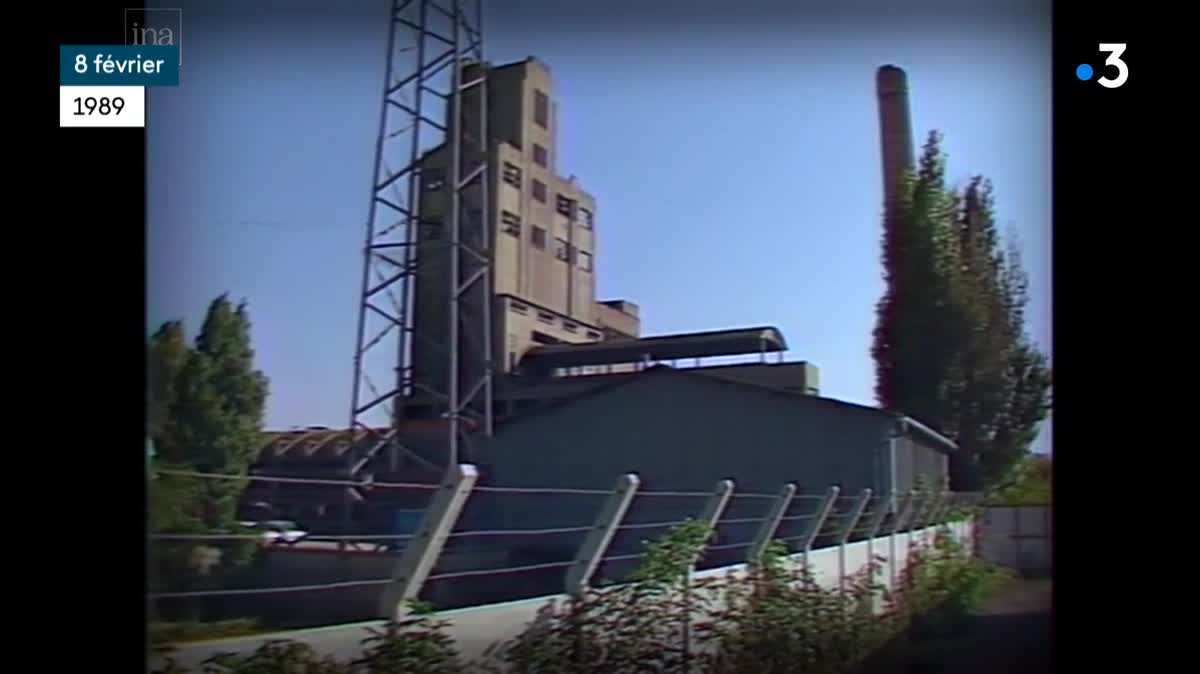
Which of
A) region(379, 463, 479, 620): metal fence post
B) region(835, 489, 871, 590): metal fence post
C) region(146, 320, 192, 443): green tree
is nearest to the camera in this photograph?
region(379, 463, 479, 620): metal fence post

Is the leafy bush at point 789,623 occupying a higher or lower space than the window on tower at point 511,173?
lower

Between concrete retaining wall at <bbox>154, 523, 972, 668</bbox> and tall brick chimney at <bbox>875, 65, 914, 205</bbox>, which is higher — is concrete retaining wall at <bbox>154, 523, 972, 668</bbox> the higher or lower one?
the lower one

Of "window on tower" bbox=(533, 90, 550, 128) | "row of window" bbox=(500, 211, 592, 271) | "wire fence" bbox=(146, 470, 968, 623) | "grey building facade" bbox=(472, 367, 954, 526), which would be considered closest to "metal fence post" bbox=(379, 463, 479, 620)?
"wire fence" bbox=(146, 470, 968, 623)

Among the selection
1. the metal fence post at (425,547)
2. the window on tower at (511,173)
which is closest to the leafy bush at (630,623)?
the metal fence post at (425,547)

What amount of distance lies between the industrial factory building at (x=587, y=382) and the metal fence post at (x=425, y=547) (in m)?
0.09

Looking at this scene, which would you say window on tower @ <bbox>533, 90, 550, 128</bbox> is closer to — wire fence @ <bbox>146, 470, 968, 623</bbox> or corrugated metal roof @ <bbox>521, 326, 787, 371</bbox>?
A: corrugated metal roof @ <bbox>521, 326, 787, 371</bbox>

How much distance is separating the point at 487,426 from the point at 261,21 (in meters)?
0.79

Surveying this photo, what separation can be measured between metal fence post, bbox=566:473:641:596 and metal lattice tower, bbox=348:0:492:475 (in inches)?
9.8

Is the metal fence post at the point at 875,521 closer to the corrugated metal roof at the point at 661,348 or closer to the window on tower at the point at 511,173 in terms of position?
the corrugated metal roof at the point at 661,348

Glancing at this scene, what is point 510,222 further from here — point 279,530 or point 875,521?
point 875,521

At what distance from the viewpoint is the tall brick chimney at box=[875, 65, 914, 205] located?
2.29m

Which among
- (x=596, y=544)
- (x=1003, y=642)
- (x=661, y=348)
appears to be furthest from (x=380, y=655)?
(x=1003, y=642)

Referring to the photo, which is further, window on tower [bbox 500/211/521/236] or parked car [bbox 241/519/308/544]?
window on tower [bbox 500/211/521/236]

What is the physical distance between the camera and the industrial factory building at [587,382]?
2.26m
